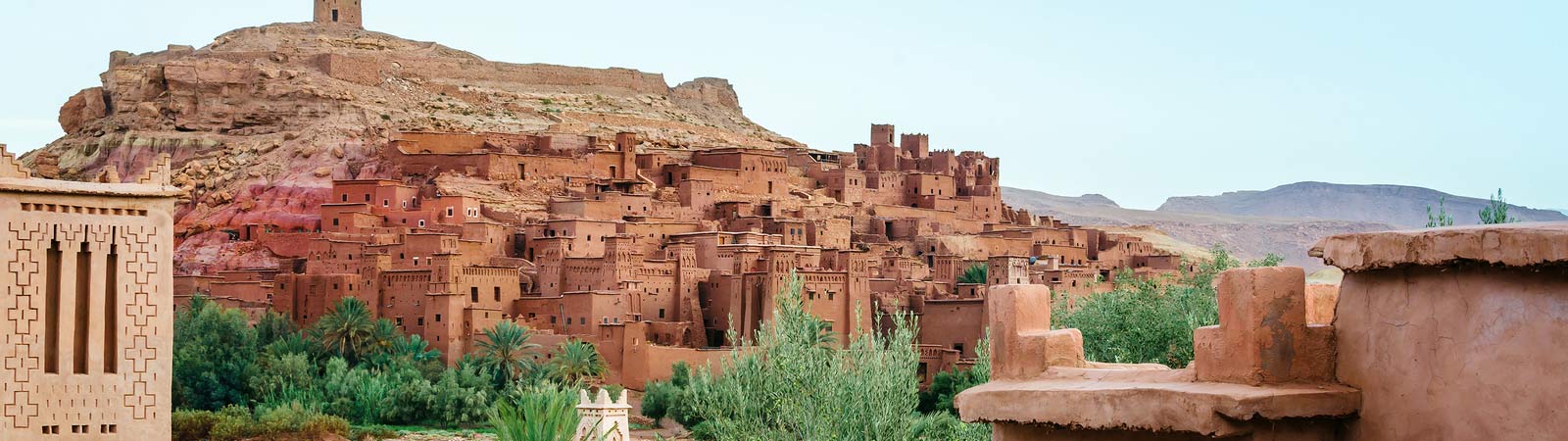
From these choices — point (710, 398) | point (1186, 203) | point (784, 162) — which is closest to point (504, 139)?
point (784, 162)

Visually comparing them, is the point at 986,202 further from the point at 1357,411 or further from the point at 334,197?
the point at 1357,411

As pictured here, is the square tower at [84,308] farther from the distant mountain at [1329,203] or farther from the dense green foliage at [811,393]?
the distant mountain at [1329,203]

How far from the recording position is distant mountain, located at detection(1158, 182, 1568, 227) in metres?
99.2

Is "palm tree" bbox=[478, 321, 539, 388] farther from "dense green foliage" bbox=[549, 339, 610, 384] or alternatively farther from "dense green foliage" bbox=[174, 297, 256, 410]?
"dense green foliage" bbox=[174, 297, 256, 410]

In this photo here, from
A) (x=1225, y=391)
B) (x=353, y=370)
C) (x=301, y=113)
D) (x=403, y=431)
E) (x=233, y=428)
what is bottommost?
(x=403, y=431)

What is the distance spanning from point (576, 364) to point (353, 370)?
398 centimetres

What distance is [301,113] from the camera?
49.1 metres

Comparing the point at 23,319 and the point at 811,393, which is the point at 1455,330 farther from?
the point at 811,393

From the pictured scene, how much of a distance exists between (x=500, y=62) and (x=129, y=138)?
1190 centimetres

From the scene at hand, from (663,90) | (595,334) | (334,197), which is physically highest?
(663,90)

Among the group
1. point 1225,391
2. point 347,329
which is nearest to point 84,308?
point 1225,391

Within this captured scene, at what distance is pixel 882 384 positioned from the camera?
1558 centimetres

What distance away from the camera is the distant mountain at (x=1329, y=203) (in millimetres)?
99250

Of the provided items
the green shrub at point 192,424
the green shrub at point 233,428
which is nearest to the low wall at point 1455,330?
the green shrub at point 233,428
